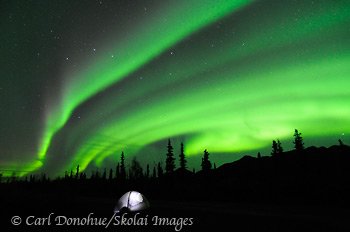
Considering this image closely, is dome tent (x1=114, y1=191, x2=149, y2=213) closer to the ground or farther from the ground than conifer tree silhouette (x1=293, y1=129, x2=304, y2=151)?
closer to the ground

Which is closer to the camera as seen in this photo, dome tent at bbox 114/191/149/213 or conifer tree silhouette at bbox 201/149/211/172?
dome tent at bbox 114/191/149/213

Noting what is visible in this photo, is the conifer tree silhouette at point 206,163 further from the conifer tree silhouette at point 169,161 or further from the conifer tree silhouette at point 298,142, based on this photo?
the conifer tree silhouette at point 298,142

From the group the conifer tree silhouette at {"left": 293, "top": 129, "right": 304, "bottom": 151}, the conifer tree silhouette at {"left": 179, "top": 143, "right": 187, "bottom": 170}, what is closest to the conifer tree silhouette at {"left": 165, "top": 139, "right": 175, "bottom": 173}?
the conifer tree silhouette at {"left": 179, "top": 143, "right": 187, "bottom": 170}

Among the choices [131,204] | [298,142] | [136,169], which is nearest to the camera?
[131,204]

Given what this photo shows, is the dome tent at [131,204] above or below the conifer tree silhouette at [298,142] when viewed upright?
below

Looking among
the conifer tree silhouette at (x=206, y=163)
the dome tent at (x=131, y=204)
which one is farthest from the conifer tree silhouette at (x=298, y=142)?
the dome tent at (x=131, y=204)

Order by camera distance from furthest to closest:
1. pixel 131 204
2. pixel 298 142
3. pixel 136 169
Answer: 1. pixel 136 169
2. pixel 298 142
3. pixel 131 204

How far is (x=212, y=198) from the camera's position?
21750 millimetres

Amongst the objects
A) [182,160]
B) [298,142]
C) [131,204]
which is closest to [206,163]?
[182,160]

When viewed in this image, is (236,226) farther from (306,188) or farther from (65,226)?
(306,188)

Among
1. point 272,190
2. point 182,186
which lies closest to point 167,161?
point 182,186

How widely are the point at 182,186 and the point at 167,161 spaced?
3196 centimetres

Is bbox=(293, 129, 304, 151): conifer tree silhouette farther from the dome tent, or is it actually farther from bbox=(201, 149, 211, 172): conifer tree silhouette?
the dome tent

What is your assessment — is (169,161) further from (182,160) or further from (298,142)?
(298,142)
